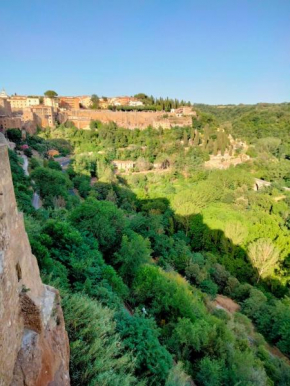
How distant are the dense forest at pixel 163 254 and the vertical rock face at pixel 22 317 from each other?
1.11 meters

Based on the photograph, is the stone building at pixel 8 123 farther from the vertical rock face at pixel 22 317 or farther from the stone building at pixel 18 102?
the vertical rock face at pixel 22 317

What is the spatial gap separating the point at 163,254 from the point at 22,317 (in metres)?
17.1

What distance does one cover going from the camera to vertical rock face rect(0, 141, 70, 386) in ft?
11.7

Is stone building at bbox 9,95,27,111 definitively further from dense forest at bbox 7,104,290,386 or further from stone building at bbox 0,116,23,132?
stone building at bbox 0,116,23,132

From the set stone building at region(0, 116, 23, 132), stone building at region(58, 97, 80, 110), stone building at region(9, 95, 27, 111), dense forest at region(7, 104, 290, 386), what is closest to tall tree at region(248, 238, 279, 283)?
dense forest at region(7, 104, 290, 386)

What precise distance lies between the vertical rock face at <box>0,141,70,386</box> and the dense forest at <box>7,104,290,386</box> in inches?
43.7

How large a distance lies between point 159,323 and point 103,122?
51.8m

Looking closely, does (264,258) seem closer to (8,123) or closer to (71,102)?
(8,123)

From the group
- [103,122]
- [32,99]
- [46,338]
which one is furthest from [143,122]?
[46,338]

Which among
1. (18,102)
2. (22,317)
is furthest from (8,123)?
(22,317)

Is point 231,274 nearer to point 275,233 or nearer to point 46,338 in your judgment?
point 275,233

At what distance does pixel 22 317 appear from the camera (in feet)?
13.9

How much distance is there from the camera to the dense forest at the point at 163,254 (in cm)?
734

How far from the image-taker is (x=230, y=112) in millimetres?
101438
